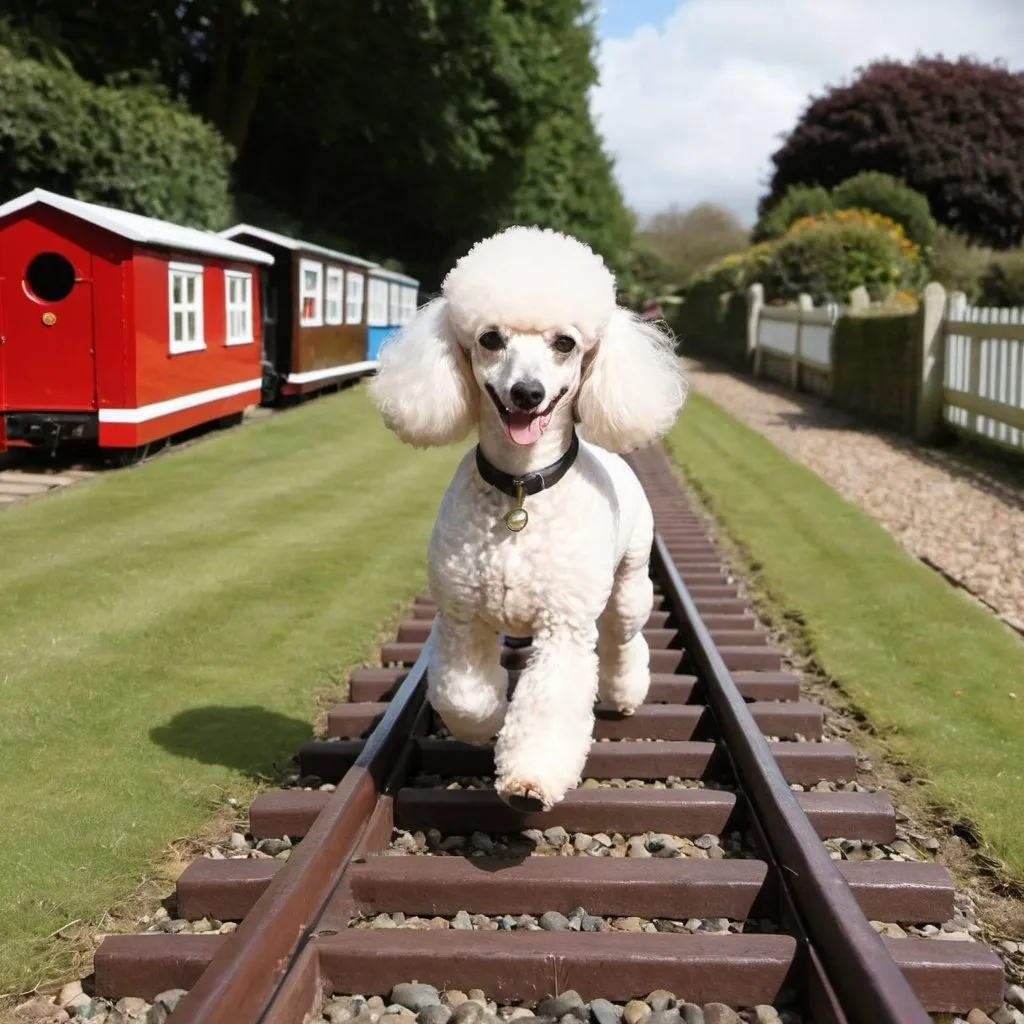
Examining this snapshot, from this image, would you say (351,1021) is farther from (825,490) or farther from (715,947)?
(825,490)

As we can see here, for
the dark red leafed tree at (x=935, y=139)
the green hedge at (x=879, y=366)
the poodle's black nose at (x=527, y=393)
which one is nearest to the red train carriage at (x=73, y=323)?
the poodle's black nose at (x=527, y=393)

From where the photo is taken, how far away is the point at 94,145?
18266 millimetres

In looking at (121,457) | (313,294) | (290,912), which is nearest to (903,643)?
(290,912)

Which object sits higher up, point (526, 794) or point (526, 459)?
point (526, 459)

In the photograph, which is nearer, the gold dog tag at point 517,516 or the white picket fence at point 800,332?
the gold dog tag at point 517,516

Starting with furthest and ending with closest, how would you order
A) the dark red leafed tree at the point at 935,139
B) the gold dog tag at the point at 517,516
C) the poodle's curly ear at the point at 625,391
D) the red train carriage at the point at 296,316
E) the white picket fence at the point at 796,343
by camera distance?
the dark red leafed tree at the point at 935,139, the white picket fence at the point at 796,343, the red train carriage at the point at 296,316, the poodle's curly ear at the point at 625,391, the gold dog tag at the point at 517,516

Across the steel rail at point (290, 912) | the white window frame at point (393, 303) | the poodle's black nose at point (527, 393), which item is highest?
the white window frame at point (393, 303)

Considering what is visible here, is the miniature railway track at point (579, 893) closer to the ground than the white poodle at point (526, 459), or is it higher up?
closer to the ground

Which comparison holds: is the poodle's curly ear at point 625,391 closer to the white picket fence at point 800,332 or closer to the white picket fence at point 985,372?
the white picket fence at point 985,372

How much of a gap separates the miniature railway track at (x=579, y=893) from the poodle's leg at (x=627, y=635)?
23cm

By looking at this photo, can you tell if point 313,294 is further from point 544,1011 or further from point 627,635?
point 544,1011

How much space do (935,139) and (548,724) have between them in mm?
50172

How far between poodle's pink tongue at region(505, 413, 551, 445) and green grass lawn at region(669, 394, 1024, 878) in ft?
6.59

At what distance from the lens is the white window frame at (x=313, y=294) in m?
18.4
